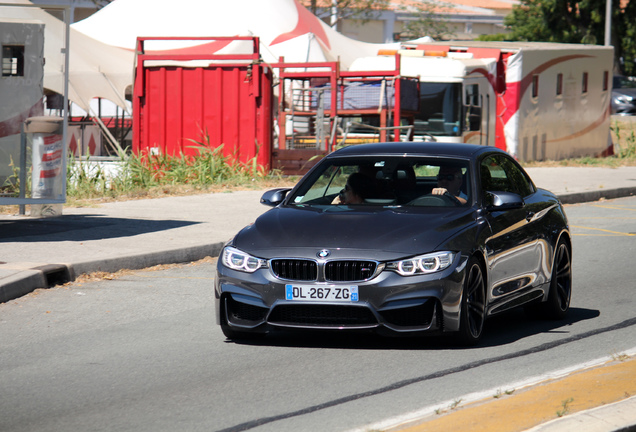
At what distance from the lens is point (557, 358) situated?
6605mm

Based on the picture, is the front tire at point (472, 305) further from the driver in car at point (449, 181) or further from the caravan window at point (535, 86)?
the caravan window at point (535, 86)

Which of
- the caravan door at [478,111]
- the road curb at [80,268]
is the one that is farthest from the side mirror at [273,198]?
the caravan door at [478,111]

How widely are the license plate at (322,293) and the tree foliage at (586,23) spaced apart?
5338 cm

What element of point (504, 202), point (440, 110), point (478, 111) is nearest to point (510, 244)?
point (504, 202)

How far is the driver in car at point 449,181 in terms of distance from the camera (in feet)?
24.7

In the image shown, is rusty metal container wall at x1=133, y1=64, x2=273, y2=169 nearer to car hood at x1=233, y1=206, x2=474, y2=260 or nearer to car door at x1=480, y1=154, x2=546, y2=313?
car door at x1=480, y1=154, x2=546, y2=313

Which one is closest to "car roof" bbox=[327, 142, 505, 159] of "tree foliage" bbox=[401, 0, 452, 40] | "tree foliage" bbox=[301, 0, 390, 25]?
"tree foliage" bbox=[301, 0, 390, 25]

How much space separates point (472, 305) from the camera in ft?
22.3

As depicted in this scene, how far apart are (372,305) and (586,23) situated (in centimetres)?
5577

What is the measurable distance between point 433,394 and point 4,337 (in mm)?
3310

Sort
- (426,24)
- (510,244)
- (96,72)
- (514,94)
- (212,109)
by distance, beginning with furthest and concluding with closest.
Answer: (426,24) < (514,94) < (96,72) < (212,109) < (510,244)

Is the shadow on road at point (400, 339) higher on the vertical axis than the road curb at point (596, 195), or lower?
lower

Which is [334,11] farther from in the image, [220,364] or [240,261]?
[220,364]

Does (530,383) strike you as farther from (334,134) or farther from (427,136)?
(427,136)
